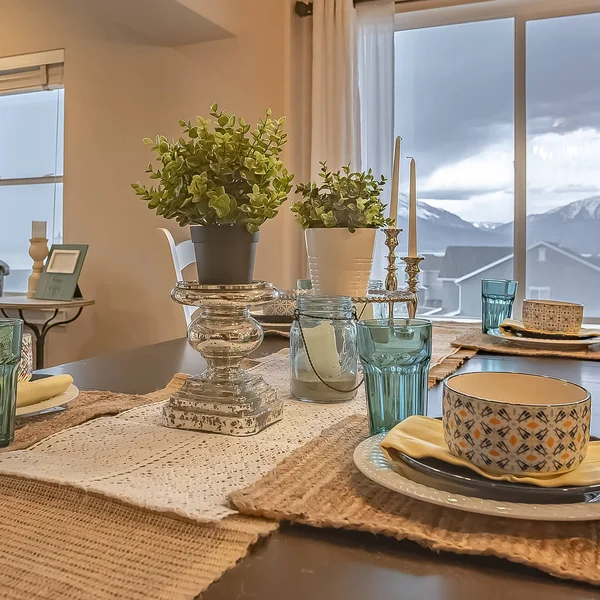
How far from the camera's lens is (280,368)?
43.9 inches

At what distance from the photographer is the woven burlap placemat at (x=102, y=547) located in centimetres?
37

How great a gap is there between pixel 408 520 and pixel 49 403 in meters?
0.50

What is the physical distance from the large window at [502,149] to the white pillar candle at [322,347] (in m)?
2.15

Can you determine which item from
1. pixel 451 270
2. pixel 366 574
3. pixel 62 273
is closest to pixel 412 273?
pixel 366 574

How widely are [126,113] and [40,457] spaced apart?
2831mm

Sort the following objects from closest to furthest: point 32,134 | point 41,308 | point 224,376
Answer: point 224,376, point 41,308, point 32,134

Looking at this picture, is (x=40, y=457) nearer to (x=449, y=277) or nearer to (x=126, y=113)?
(x=449, y=277)

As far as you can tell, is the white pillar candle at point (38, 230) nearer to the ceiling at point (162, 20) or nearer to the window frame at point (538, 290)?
the ceiling at point (162, 20)

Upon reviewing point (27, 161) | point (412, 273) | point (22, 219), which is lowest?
point (412, 273)

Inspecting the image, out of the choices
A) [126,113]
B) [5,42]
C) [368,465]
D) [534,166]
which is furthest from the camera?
[5,42]

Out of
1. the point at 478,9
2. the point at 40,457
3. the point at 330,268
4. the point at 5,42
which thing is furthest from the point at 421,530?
the point at 5,42

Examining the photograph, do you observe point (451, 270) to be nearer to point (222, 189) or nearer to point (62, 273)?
point (62, 273)

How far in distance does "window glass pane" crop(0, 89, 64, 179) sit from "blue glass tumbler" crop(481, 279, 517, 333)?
2.70 meters

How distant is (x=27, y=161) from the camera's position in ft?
11.7
